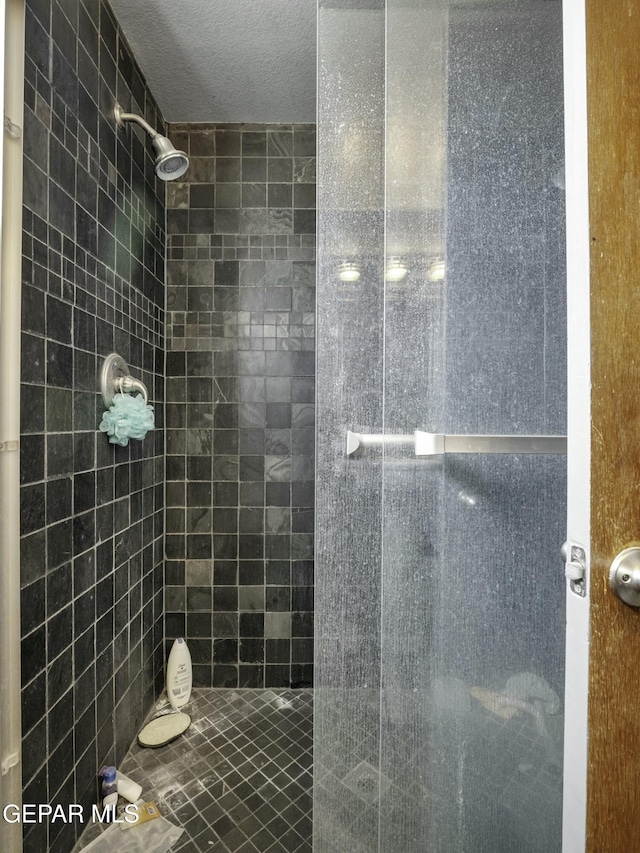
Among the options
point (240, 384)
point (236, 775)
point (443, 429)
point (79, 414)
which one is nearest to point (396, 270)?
point (443, 429)

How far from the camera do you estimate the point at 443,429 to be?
657 millimetres

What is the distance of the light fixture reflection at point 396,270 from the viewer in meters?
0.70

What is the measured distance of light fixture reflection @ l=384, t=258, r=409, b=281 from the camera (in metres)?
0.70

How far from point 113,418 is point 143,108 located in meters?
1.21

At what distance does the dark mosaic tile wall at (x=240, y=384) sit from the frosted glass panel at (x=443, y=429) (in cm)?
94

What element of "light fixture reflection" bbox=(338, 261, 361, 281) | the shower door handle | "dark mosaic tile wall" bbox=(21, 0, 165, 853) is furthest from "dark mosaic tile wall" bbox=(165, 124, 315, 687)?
the shower door handle

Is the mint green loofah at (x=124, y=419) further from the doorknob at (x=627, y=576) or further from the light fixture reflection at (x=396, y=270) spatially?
the doorknob at (x=627, y=576)

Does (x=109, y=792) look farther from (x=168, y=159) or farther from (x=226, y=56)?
(x=226, y=56)

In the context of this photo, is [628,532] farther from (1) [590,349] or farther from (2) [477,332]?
(2) [477,332]

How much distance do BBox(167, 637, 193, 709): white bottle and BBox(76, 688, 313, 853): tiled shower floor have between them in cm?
5

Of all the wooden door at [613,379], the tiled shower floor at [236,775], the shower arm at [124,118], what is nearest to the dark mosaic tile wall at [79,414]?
the shower arm at [124,118]

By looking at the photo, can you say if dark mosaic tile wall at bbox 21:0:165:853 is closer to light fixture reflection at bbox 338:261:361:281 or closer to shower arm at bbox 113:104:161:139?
shower arm at bbox 113:104:161:139

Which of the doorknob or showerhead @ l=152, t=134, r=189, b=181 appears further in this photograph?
showerhead @ l=152, t=134, r=189, b=181

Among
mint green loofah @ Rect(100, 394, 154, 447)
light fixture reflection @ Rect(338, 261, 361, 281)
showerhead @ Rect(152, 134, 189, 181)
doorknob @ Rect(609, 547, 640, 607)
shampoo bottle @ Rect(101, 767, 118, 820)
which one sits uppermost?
showerhead @ Rect(152, 134, 189, 181)
